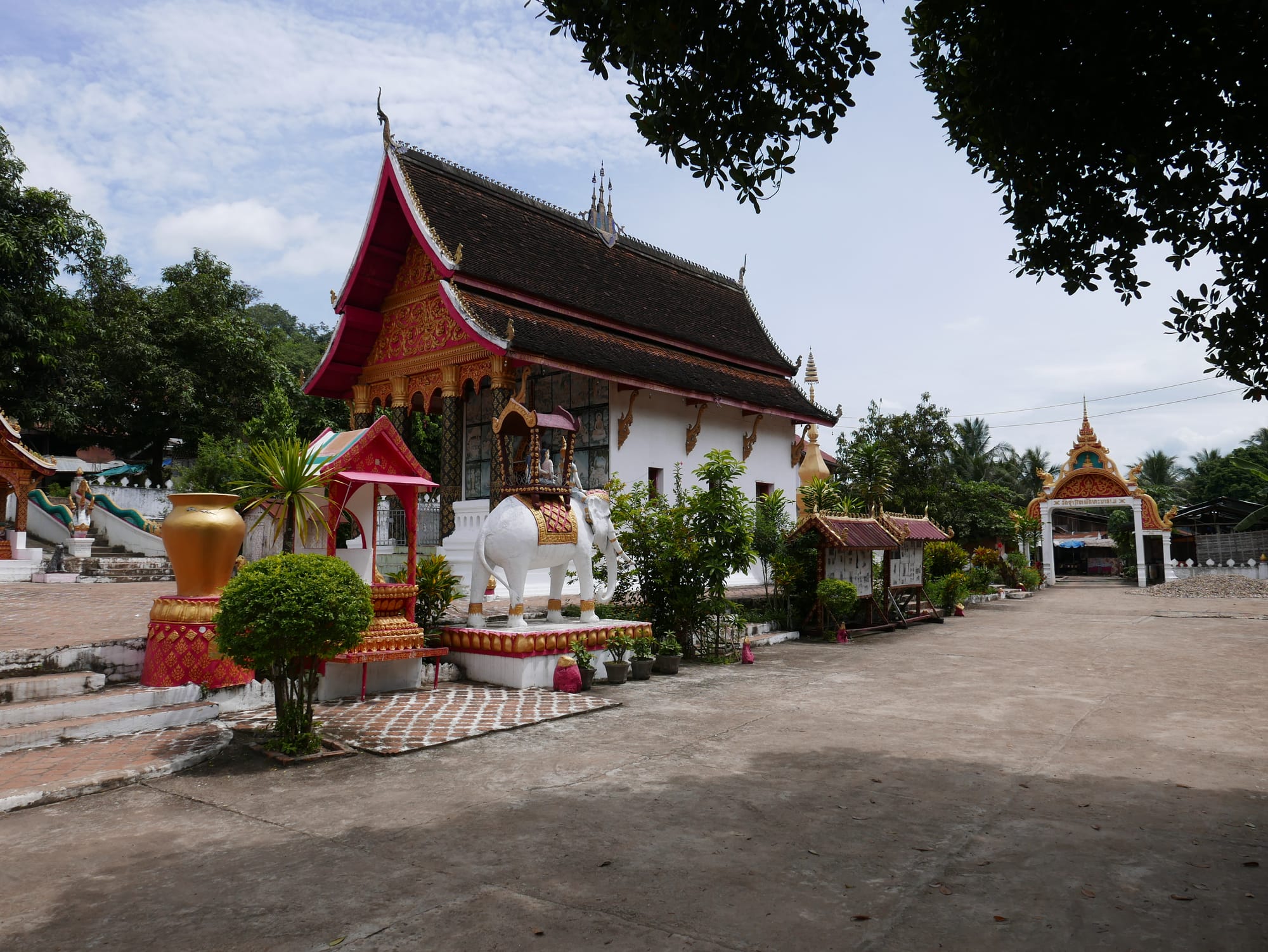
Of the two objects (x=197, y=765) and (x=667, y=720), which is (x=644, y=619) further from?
(x=197, y=765)

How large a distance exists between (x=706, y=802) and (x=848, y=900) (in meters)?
1.35

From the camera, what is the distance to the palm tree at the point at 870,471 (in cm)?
2081

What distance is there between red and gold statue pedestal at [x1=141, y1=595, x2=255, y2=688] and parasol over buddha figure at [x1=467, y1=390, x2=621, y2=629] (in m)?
2.51

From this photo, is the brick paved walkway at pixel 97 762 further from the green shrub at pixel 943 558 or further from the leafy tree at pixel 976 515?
the leafy tree at pixel 976 515

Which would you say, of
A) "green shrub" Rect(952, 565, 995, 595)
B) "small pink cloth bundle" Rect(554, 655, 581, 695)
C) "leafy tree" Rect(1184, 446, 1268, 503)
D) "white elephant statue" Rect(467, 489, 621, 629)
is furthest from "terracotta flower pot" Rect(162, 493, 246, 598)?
"leafy tree" Rect(1184, 446, 1268, 503)

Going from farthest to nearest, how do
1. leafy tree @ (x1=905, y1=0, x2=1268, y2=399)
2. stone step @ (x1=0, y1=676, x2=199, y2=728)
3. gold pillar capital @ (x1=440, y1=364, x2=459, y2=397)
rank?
gold pillar capital @ (x1=440, y1=364, x2=459, y2=397) < stone step @ (x1=0, y1=676, x2=199, y2=728) < leafy tree @ (x1=905, y1=0, x2=1268, y2=399)

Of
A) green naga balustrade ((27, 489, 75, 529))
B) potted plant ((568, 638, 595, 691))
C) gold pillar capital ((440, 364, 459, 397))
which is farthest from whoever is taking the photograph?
green naga balustrade ((27, 489, 75, 529))

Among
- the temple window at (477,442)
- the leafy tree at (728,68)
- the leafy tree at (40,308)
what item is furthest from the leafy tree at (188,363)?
the leafy tree at (728,68)

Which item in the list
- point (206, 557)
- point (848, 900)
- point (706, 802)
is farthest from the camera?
point (206, 557)

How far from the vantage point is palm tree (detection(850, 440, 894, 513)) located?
2081 centimetres

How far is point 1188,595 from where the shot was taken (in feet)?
78.2

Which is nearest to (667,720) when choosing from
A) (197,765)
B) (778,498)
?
(197,765)

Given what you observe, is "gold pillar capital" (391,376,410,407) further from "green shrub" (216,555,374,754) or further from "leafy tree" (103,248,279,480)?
"leafy tree" (103,248,279,480)

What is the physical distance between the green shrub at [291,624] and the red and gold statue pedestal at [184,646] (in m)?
1.32
